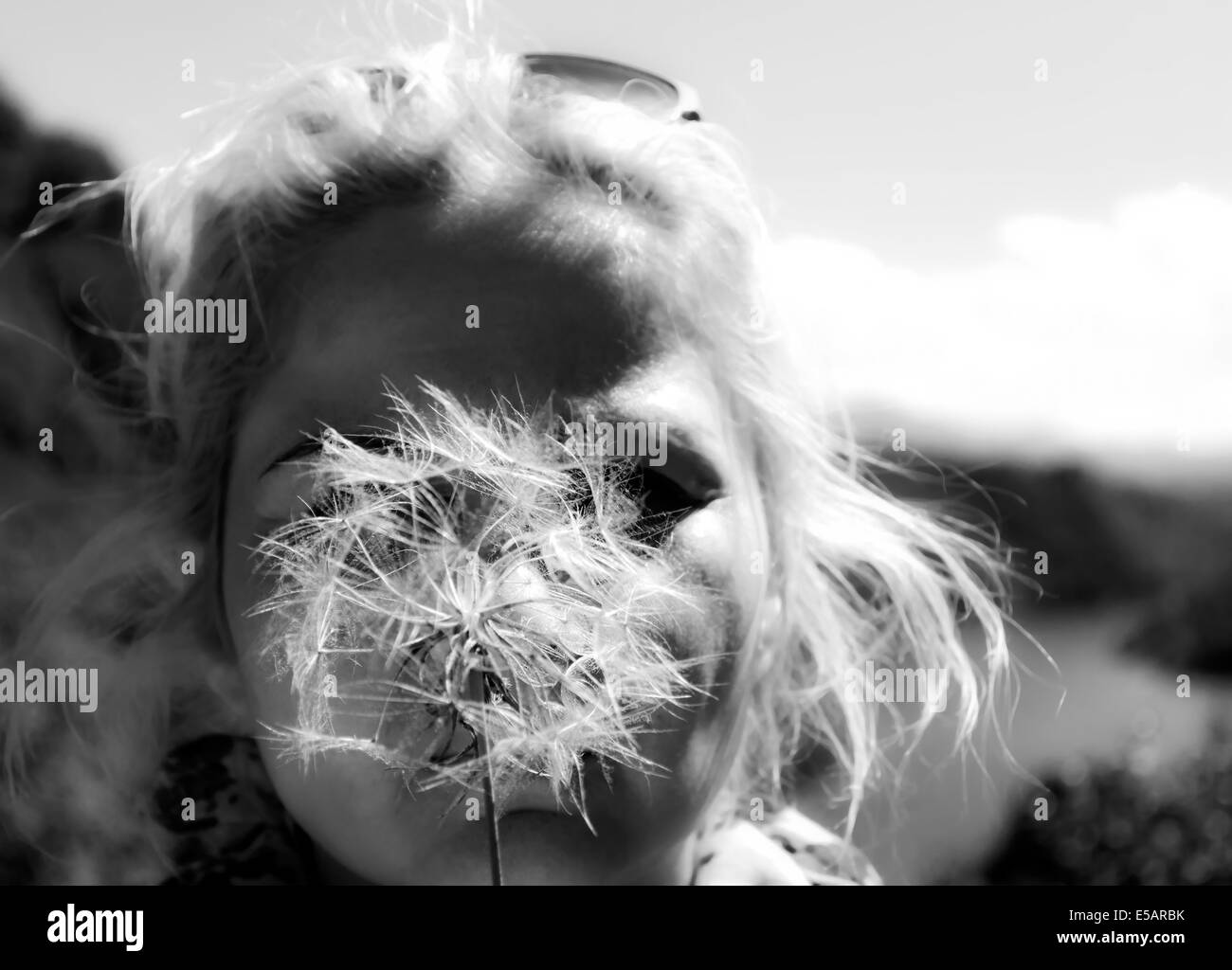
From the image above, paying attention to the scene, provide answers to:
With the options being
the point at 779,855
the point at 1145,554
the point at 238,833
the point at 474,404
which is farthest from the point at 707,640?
the point at 1145,554

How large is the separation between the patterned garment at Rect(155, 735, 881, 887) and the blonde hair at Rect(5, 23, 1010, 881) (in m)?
0.21

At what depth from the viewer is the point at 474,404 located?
1397 mm

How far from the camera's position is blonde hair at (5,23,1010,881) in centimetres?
155

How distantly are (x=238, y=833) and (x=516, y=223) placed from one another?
3.70ft

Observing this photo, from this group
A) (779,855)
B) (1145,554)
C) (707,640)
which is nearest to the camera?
(707,640)

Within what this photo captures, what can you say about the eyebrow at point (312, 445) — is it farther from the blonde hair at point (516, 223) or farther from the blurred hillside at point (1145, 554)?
the blurred hillside at point (1145, 554)

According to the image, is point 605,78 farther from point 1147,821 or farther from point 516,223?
point 1147,821

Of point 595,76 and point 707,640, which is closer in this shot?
point 707,640

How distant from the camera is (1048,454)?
233 centimetres

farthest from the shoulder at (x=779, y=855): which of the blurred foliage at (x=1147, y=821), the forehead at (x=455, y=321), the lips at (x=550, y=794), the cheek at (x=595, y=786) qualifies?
the blurred foliage at (x=1147, y=821)

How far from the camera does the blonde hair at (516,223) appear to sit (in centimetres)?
155

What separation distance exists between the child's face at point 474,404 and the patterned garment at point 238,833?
19 centimetres

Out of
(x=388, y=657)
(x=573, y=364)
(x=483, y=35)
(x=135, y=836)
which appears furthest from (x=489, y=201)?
(x=135, y=836)
